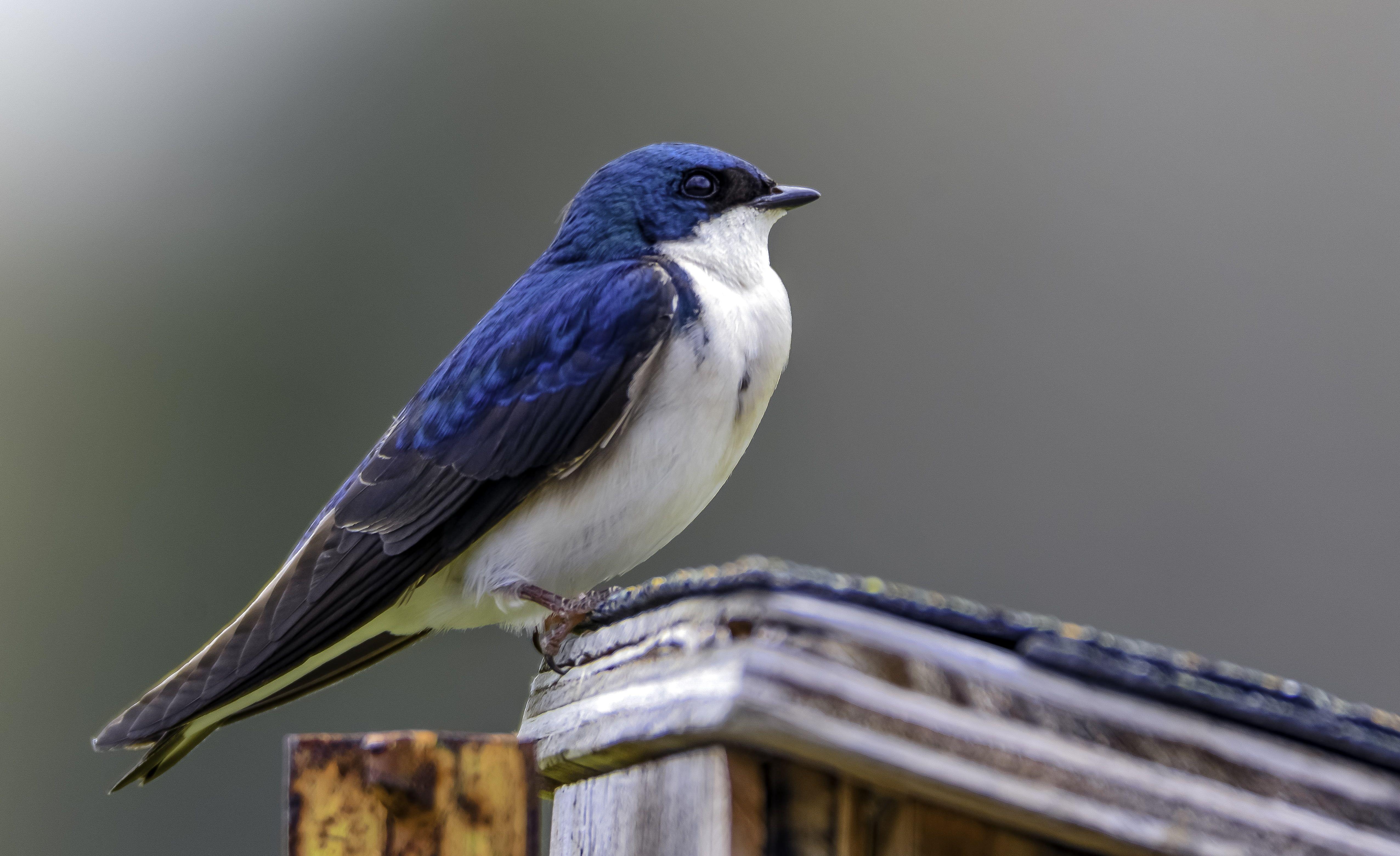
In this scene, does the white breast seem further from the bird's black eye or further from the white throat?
the bird's black eye

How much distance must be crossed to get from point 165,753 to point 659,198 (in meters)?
1.49

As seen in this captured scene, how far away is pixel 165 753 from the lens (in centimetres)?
227

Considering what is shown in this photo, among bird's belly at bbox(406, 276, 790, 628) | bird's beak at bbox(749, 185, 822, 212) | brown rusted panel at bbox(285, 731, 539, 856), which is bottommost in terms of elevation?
brown rusted panel at bbox(285, 731, 539, 856)

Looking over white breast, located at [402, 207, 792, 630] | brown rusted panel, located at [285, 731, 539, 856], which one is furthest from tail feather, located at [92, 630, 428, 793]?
brown rusted panel, located at [285, 731, 539, 856]

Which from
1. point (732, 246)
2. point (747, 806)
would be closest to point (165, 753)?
point (747, 806)

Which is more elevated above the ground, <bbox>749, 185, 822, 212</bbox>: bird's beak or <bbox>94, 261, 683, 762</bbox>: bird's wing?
<bbox>749, 185, 822, 212</bbox>: bird's beak

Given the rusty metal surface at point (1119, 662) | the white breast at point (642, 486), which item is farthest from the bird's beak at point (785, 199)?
the rusty metal surface at point (1119, 662)

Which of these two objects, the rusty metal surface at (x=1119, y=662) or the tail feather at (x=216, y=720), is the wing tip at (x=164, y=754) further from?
the rusty metal surface at (x=1119, y=662)

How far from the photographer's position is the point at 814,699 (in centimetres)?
121

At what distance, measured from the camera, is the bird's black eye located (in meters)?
3.02

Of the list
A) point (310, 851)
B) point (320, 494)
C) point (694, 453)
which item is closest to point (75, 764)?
point (320, 494)

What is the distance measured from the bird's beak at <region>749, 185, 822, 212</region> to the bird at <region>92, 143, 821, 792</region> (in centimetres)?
36

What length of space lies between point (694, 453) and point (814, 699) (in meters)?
1.27

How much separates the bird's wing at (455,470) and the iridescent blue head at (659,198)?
0.29 meters
